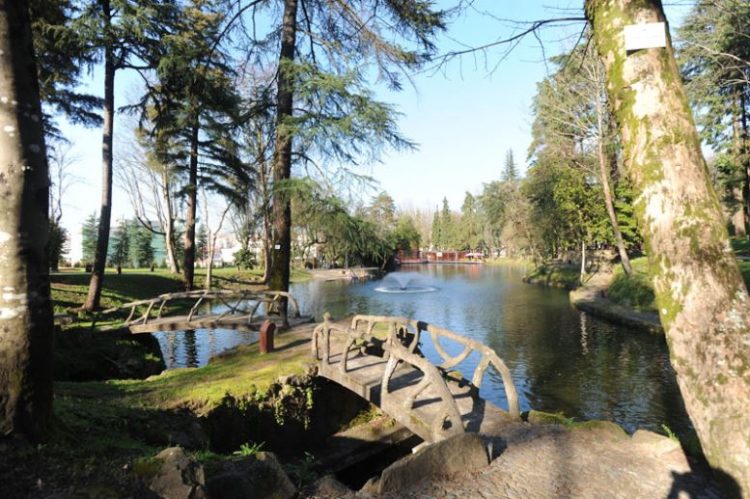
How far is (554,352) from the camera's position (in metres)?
14.5

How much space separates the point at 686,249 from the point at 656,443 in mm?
2881

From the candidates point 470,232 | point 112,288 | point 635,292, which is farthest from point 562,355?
point 470,232

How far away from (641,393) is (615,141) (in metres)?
20.1

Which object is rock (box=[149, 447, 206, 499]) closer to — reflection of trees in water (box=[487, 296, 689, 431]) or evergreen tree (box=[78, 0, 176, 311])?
reflection of trees in water (box=[487, 296, 689, 431])

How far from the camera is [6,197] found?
3377 mm

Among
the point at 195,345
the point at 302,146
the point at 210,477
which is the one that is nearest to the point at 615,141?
the point at 302,146

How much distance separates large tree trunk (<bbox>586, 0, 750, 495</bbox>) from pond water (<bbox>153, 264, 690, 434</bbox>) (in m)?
7.09

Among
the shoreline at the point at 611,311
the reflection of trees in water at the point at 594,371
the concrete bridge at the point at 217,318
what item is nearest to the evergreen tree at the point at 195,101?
the concrete bridge at the point at 217,318

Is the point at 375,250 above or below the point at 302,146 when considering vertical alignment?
below

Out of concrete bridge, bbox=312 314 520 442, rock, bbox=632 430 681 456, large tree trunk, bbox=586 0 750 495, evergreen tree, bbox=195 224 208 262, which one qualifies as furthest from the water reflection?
evergreen tree, bbox=195 224 208 262

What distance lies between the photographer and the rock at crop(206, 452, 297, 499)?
322 centimetres

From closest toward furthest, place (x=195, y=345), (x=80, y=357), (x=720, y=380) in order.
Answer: (x=720, y=380) < (x=80, y=357) < (x=195, y=345)

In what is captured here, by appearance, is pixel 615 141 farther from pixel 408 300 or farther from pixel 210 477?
pixel 210 477

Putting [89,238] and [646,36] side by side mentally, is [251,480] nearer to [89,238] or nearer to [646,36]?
[646,36]
